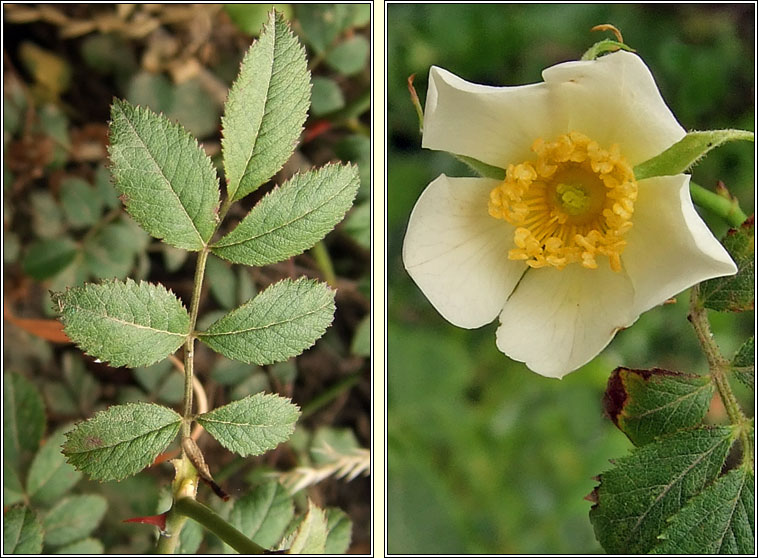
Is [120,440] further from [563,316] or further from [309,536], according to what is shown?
[563,316]

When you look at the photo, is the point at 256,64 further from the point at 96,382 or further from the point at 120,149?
the point at 96,382

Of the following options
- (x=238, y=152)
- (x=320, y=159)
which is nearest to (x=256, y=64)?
(x=238, y=152)

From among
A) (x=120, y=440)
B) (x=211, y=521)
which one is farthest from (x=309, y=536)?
(x=120, y=440)

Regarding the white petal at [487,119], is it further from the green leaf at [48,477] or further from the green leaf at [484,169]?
the green leaf at [48,477]

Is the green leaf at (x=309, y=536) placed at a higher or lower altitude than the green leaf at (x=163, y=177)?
lower

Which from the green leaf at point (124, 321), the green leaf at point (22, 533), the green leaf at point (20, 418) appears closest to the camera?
the green leaf at point (124, 321)

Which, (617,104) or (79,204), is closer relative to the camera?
(617,104)

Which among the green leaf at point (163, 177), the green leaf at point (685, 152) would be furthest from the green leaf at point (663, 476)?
the green leaf at point (163, 177)
